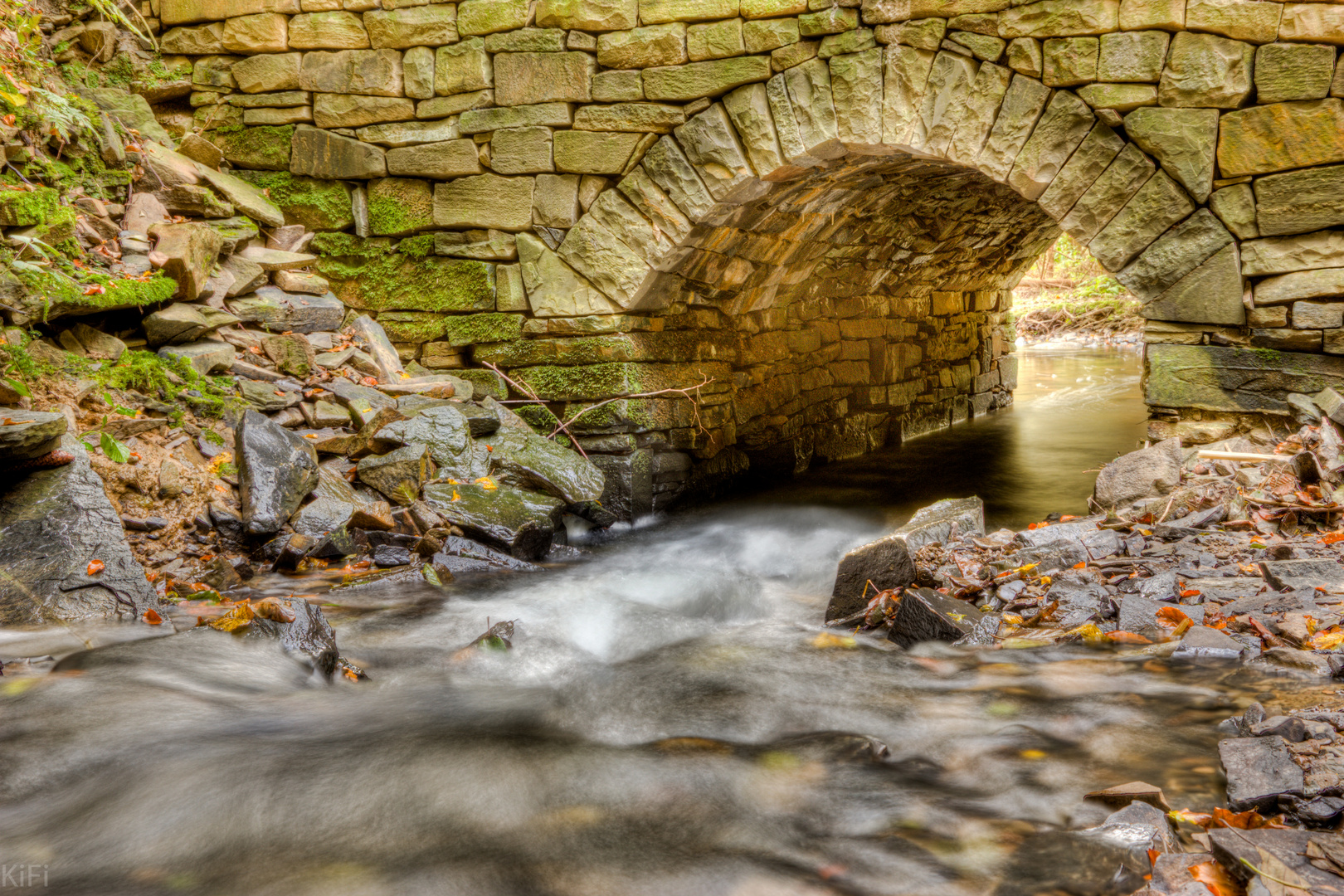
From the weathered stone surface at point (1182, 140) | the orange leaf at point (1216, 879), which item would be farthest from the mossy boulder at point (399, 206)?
the orange leaf at point (1216, 879)

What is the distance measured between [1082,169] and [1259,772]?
3183mm

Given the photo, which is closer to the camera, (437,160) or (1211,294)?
(1211,294)

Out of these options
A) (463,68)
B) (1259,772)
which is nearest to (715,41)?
(463,68)

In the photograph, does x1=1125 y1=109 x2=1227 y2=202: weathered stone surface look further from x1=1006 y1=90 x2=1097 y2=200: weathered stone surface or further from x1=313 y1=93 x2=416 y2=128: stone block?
x1=313 y1=93 x2=416 y2=128: stone block

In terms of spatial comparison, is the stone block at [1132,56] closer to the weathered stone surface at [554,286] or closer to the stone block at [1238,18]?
the stone block at [1238,18]

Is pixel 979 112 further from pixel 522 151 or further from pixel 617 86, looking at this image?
pixel 522 151

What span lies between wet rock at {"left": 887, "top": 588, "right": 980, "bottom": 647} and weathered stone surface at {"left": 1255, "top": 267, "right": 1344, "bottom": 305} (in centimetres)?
221

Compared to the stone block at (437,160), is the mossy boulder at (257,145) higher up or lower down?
higher up

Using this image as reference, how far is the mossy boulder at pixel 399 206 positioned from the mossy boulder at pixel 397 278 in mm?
108

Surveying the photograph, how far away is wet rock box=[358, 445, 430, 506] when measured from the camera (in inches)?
176

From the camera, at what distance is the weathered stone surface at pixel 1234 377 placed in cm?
400

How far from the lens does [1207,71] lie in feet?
12.7

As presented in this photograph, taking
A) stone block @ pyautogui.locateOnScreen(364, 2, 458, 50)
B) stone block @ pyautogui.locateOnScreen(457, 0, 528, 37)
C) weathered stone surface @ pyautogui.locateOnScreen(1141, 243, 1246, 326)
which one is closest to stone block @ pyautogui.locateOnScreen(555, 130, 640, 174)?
stone block @ pyautogui.locateOnScreen(457, 0, 528, 37)

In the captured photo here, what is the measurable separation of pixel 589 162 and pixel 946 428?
Answer: 5945 millimetres
